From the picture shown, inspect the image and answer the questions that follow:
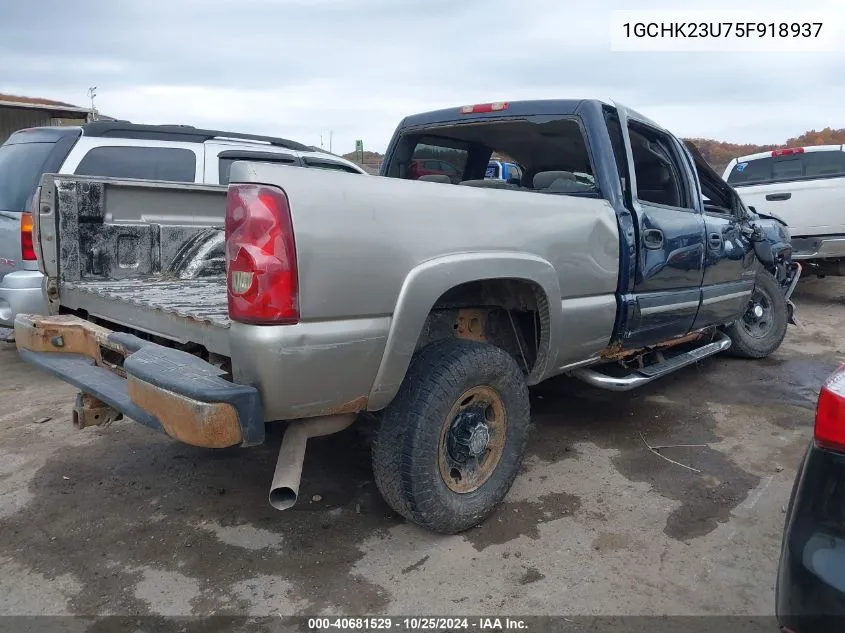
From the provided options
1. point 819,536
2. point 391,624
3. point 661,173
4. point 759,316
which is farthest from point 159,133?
point 819,536

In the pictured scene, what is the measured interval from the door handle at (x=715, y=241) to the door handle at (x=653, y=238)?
785mm

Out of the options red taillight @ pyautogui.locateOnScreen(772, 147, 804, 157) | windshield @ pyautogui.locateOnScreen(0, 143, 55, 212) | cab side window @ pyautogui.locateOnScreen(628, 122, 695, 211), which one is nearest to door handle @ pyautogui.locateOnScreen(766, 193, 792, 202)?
red taillight @ pyautogui.locateOnScreen(772, 147, 804, 157)

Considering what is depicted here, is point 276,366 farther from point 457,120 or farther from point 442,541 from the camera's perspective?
point 457,120

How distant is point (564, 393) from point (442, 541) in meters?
2.41

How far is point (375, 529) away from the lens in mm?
3002

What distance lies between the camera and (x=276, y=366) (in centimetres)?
219

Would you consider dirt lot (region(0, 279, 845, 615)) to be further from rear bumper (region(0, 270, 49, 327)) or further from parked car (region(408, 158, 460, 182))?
parked car (region(408, 158, 460, 182))

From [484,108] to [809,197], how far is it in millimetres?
6265

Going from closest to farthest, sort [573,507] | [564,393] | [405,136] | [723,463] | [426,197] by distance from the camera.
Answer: [426,197] < [573,507] < [723,463] < [405,136] < [564,393]

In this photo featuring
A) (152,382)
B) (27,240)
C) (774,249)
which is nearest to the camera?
(152,382)

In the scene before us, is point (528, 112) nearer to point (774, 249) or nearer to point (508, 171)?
point (508, 171)

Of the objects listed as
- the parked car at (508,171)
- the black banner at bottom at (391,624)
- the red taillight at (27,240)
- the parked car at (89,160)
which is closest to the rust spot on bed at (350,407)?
the black banner at bottom at (391,624)

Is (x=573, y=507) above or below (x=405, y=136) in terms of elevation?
below

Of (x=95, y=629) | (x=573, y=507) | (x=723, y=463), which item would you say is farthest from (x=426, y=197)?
(x=723, y=463)
